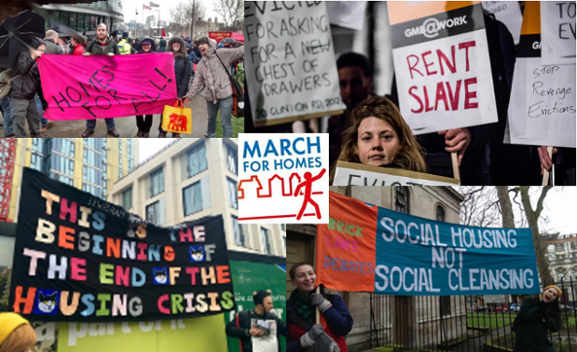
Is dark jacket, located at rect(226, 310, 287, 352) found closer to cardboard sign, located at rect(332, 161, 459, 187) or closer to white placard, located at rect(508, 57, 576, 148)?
cardboard sign, located at rect(332, 161, 459, 187)

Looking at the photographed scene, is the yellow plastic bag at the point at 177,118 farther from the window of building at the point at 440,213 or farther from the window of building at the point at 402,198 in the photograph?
the window of building at the point at 440,213

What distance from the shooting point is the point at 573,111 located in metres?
6.93

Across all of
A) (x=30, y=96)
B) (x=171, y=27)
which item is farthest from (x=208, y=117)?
(x=30, y=96)

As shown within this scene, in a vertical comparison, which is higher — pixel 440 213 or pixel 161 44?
pixel 161 44

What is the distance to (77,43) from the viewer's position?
20.7 feet

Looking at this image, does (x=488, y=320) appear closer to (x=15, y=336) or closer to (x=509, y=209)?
(x=509, y=209)

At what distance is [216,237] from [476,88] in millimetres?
3656

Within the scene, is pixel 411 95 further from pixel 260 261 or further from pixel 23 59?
pixel 23 59

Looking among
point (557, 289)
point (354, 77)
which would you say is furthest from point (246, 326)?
point (557, 289)

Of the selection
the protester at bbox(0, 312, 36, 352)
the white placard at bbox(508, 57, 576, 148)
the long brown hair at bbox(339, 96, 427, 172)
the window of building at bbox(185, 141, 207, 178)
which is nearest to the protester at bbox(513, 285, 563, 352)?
the white placard at bbox(508, 57, 576, 148)

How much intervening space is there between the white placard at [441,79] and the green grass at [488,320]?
248 centimetres

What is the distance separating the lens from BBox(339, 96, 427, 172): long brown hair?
662 centimetres

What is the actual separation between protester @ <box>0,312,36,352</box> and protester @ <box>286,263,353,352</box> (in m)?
3.46

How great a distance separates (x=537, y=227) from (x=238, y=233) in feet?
13.1
